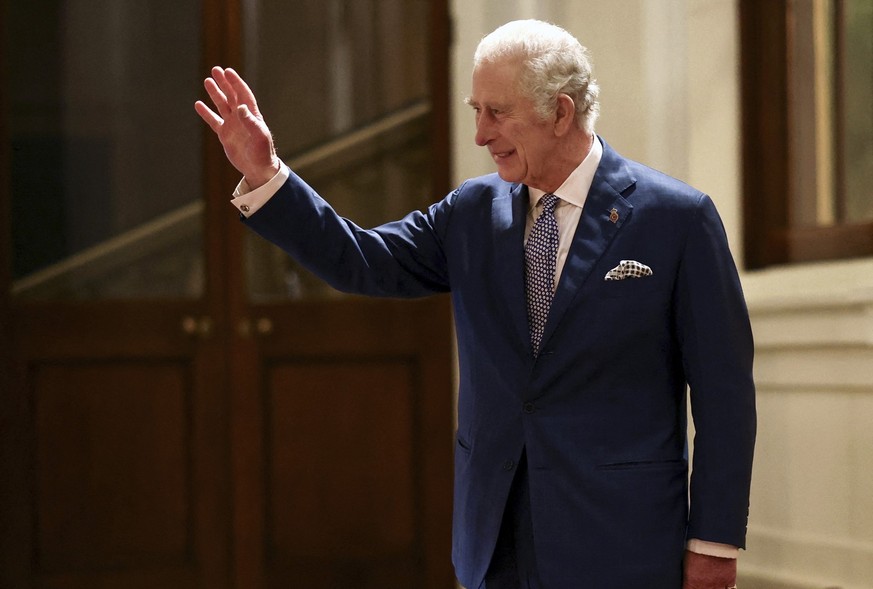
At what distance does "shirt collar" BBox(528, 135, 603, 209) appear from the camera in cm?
172

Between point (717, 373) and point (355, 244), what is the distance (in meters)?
0.61

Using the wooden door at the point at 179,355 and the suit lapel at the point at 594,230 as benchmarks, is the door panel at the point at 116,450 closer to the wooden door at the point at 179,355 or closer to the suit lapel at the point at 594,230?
the wooden door at the point at 179,355

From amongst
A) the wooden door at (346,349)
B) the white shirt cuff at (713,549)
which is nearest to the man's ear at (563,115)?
the white shirt cuff at (713,549)

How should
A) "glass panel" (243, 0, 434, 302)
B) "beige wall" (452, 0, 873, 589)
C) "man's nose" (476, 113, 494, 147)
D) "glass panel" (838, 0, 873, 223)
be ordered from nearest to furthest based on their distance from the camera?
1. "man's nose" (476, 113, 494, 147)
2. "beige wall" (452, 0, 873, 589)
3. "glass panel" (838, 0, 873, 223)
4. "glass panel" (243, 0, 434, 302)

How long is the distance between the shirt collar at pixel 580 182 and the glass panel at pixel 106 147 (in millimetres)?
2061

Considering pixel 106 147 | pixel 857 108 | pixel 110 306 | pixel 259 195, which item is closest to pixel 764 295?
pixel 857 108

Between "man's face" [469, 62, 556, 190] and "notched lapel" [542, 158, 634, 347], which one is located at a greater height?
"man's face" [469, 62, 556, 190]

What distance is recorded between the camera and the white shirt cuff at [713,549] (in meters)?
1.62

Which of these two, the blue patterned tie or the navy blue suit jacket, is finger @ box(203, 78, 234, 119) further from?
the blue patterned tie

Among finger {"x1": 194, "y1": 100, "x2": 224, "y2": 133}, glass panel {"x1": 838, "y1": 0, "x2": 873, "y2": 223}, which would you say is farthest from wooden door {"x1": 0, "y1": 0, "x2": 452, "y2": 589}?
finger {"x1": 194, "y1": 100, "x2": 224, "y2": 133}

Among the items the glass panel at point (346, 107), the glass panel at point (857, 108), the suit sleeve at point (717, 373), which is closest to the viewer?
the suit sleeve at point (717, 373)

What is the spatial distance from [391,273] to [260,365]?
5.85ft

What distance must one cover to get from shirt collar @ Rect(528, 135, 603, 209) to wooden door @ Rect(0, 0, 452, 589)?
188cm

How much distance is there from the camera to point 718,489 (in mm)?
1641
